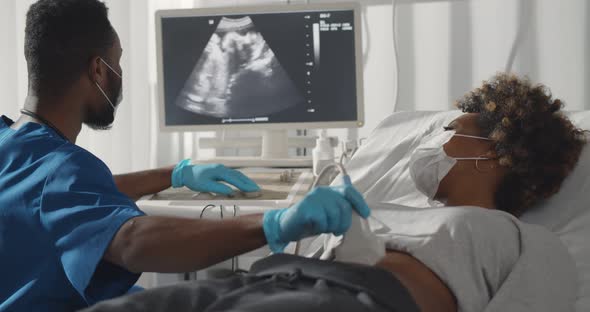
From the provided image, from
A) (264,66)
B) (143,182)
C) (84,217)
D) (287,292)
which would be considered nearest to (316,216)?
(287,292)

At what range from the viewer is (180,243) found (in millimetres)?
1048

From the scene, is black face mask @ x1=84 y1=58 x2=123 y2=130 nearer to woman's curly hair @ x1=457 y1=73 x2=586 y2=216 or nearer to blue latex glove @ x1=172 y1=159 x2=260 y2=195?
blue latex glove @ x1=172 y1=159 x2=260 y2=195

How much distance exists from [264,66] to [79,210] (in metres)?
1.06

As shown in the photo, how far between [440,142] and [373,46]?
3.12 ft

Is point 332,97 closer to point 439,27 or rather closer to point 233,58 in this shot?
point 233,58

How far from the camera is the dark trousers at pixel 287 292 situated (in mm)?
840

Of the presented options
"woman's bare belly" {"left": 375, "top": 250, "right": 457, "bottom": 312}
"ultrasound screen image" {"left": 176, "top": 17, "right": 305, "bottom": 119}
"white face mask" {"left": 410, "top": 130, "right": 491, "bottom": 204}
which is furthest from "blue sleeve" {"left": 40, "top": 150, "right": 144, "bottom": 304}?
"ultrasound screen image" {"left": 176, "top": 17, "right": 305, "bottom": 119}

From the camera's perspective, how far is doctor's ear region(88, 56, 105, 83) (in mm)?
1406

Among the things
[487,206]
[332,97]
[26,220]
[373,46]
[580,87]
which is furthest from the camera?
[373,46]

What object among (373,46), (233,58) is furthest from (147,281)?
(373,46)

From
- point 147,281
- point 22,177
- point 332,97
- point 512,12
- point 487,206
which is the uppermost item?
point 512,12

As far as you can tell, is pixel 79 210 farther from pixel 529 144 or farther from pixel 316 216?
pixel 529 144

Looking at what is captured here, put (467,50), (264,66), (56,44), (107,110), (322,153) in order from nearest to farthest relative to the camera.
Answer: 1. (56,44)
2. (107,110)
3. (322,153)
4. (264,66)
5. (467,50)

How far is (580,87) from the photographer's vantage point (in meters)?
2.26
